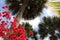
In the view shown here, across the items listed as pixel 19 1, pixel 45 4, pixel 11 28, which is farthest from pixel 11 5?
pixel 11 28

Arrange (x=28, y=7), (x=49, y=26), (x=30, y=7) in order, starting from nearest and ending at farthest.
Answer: (x=28, y=7), (x=30, y=7), (x=49, y=26)

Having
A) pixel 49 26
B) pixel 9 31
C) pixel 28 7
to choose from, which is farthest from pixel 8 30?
pixel 49 26

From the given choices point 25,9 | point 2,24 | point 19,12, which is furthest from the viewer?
point 25,9

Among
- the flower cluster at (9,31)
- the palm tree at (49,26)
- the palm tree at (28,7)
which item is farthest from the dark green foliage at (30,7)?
the flower cluster at (9,31)

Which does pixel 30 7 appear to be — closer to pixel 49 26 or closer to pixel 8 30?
pixel 49 26

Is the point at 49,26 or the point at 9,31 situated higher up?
→ the point at 9,31

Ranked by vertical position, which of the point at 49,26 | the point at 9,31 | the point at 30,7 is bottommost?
the point at 49,26

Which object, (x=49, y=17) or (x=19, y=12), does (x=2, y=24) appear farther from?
(x=49, y=17)

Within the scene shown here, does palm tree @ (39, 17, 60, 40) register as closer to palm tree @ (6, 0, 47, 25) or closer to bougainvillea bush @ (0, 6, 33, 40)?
palm tree @ (6, 0, 47, 25)

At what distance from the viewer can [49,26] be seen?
21.0 metres

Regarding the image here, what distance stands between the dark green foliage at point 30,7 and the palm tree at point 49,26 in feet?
12.1

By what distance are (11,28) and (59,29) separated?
11.2m

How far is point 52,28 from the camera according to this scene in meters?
20.9

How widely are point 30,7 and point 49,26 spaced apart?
4380mm
